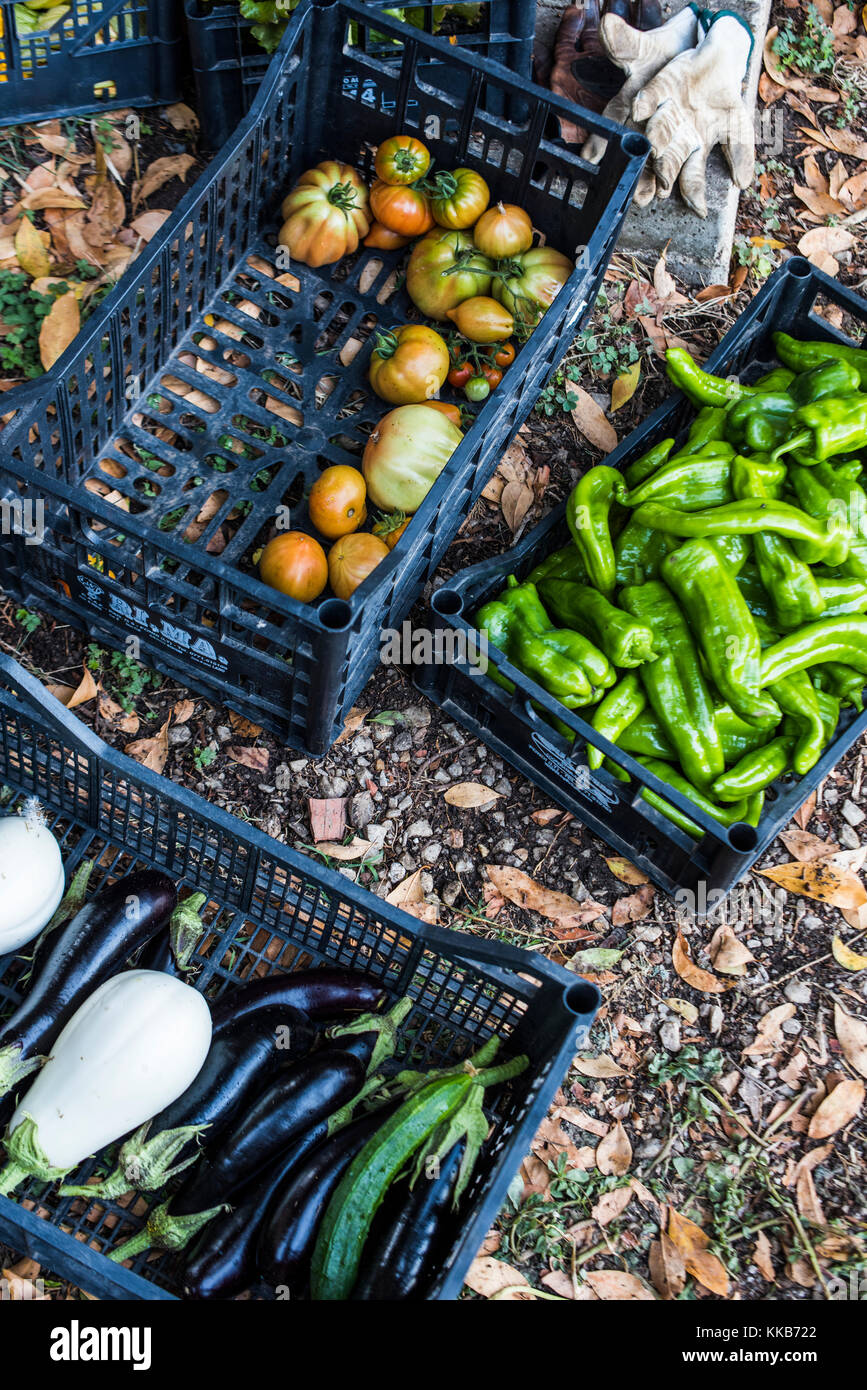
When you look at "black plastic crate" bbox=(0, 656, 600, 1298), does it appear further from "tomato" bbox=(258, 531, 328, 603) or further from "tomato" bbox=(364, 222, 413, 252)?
"tomato" bbox=(364, 222, 413, 252)

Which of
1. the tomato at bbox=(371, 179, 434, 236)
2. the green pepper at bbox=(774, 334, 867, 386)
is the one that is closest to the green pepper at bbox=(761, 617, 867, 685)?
the green pepper at bbox=(774, 334, 867, 386)

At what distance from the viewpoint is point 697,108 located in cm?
393

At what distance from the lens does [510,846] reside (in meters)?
3.29

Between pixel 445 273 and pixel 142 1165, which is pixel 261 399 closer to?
pixel 445 273

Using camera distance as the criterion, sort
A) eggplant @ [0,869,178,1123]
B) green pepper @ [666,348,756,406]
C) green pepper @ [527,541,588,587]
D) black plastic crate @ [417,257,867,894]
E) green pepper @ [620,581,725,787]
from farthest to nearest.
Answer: green pepper @ [666,348,756,406] → green pepper @ [527,541,588,587] → green pepper @ [620,581,725,787] → black plastic crate @ [417,257,867,894] → eggplant @ [0,869,178,1123]

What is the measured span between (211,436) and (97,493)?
37 cm

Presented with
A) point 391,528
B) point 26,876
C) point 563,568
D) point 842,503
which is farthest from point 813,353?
point 26,876

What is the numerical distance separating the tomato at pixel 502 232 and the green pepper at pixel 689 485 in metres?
0.89

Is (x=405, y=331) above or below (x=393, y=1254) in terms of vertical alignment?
above

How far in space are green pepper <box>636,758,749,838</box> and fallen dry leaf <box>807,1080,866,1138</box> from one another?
740mm

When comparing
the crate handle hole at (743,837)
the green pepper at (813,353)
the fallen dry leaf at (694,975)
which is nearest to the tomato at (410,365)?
the green pepper at (813,353)

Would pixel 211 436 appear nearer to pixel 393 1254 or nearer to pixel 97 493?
pixel 97 493

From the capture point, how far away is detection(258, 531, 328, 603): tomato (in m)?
3.13
